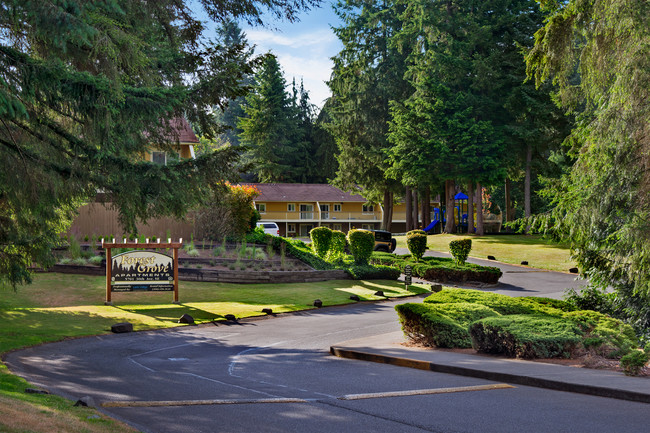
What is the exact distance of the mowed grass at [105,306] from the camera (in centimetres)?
1416

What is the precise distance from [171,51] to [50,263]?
6452 millimetres

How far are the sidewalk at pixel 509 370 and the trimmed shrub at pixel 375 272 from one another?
50.9 feet

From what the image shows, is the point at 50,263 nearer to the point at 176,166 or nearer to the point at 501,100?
the point at 176,166

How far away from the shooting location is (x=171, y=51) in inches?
673

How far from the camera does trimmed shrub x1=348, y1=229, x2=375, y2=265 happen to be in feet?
100

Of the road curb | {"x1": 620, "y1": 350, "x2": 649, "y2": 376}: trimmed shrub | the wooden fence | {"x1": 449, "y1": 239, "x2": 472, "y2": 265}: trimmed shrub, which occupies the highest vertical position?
the wooden fence

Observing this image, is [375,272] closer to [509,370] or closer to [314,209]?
[509,370]

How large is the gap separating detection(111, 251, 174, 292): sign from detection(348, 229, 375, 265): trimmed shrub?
11040 millimetres

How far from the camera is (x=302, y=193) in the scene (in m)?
74.1

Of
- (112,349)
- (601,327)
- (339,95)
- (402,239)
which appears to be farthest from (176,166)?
(339,95)

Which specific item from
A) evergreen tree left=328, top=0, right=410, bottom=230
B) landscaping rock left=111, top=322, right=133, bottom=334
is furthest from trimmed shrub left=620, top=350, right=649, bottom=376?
evergreen tree left=328, top=0, right=410, bottom=230

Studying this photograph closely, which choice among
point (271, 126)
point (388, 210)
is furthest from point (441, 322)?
point (271, 126)

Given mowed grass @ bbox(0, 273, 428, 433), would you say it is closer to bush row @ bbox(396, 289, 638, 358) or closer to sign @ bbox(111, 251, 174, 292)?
sign @ bbox(111, 251, 174, 292)

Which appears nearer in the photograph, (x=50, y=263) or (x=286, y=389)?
(x=286, y=389)
